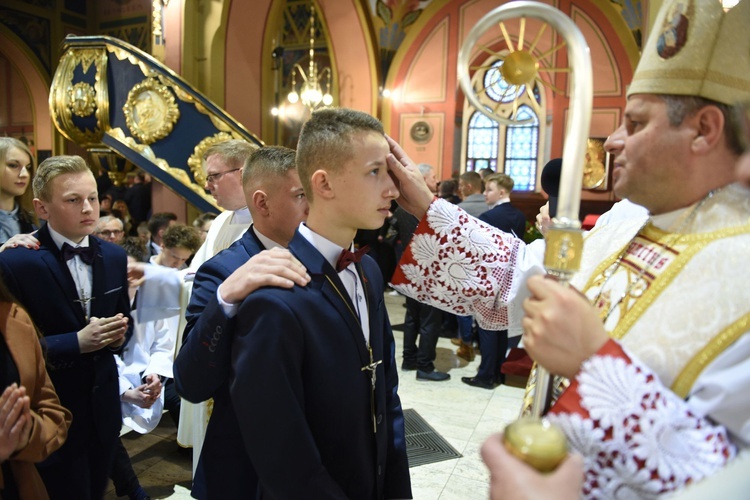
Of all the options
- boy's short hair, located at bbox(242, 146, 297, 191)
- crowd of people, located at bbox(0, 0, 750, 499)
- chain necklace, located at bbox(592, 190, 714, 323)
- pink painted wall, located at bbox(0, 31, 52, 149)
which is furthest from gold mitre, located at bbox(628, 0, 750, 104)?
pink painted wall, located at bbox(0, 31, 52, 149)

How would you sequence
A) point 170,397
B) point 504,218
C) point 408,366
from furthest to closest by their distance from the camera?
1. point 408,366
2. point 504,218
3. point 170,397

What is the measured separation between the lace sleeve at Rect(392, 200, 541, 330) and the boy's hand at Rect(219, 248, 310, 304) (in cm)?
41

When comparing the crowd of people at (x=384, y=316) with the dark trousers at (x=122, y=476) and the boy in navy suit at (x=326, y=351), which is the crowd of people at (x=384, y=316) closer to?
the boy in navy suit at (x=326, y=351)

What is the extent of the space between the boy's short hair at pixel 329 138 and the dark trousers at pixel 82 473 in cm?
150

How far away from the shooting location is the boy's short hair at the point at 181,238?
3.32 m

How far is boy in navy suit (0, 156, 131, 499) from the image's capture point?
6.53 feet

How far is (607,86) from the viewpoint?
33.4ft

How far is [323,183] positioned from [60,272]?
134 centimetres

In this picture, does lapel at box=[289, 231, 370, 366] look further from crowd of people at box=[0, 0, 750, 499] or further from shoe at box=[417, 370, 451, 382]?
shoe at box=[417, 370, 451, 382]

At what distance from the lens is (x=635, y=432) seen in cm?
80

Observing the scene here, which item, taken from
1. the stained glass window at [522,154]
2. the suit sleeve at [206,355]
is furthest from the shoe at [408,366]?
the stained glass window at [522,154]

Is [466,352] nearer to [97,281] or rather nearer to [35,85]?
[97,281]

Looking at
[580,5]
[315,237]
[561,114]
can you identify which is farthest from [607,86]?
[315,237]

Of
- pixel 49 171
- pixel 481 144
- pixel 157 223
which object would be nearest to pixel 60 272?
pixel 49 171
